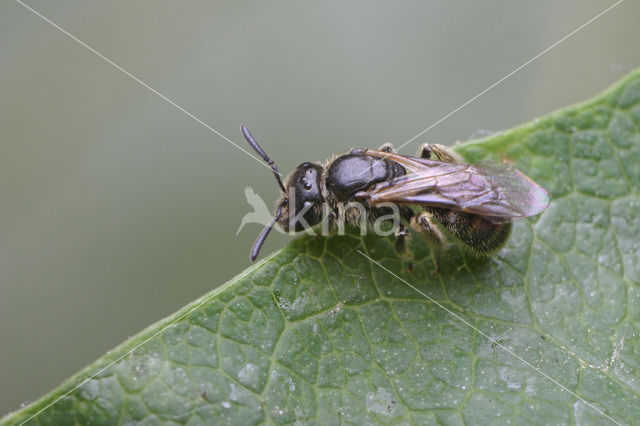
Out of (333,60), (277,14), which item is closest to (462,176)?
(333,60)

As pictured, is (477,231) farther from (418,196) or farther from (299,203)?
(299,203)

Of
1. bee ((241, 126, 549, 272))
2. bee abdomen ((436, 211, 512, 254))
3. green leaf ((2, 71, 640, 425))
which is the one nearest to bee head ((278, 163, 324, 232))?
bee ((241, 126, 549, 272))

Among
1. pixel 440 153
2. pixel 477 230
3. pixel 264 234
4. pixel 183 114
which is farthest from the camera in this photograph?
pixel 183 114

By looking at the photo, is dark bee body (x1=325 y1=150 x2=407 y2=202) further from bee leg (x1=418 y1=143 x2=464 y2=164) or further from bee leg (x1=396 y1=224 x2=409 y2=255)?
bee leg (x1=396 y1=224 x2=409 y2=255)

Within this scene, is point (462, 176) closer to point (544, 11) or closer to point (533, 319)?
point (533, 319)

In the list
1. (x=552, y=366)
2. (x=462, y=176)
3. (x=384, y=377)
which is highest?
(x=462, y=176)

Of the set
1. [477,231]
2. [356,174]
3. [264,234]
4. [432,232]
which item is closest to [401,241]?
[432,232]
